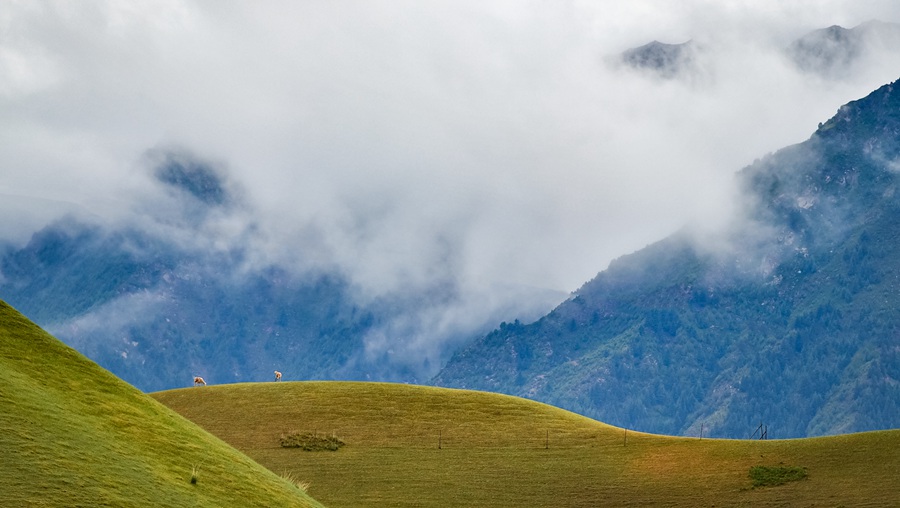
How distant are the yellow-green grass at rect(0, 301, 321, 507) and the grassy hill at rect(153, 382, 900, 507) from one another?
21.5 metres

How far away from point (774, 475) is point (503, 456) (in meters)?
16.5

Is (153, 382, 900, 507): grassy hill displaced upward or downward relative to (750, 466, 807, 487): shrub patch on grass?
upward

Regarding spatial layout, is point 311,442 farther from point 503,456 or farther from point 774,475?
point 774,475

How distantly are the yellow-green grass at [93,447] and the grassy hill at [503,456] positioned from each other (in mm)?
21504

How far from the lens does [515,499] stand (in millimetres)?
60312

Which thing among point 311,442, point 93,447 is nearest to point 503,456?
point 311,442

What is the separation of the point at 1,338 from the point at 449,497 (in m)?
29.7

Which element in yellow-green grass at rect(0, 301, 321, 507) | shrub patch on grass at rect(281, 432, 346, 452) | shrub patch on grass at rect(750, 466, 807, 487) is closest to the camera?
yellow-green grass at rect(0, 301, 321, 507)

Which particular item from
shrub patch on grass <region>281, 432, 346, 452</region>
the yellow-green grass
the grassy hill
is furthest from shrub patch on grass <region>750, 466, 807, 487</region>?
the yellow-green grass

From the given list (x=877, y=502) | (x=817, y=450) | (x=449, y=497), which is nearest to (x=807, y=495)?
(x=877, y=502)

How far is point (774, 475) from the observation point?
60625 mm

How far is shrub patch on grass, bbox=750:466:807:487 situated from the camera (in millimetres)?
59531

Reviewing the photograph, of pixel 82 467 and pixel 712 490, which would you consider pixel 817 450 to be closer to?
pixel 712 490

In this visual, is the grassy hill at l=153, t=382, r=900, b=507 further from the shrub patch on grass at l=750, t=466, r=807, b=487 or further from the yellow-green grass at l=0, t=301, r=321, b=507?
the yellow-green grass at l=0, t=301, r=321, b=507
